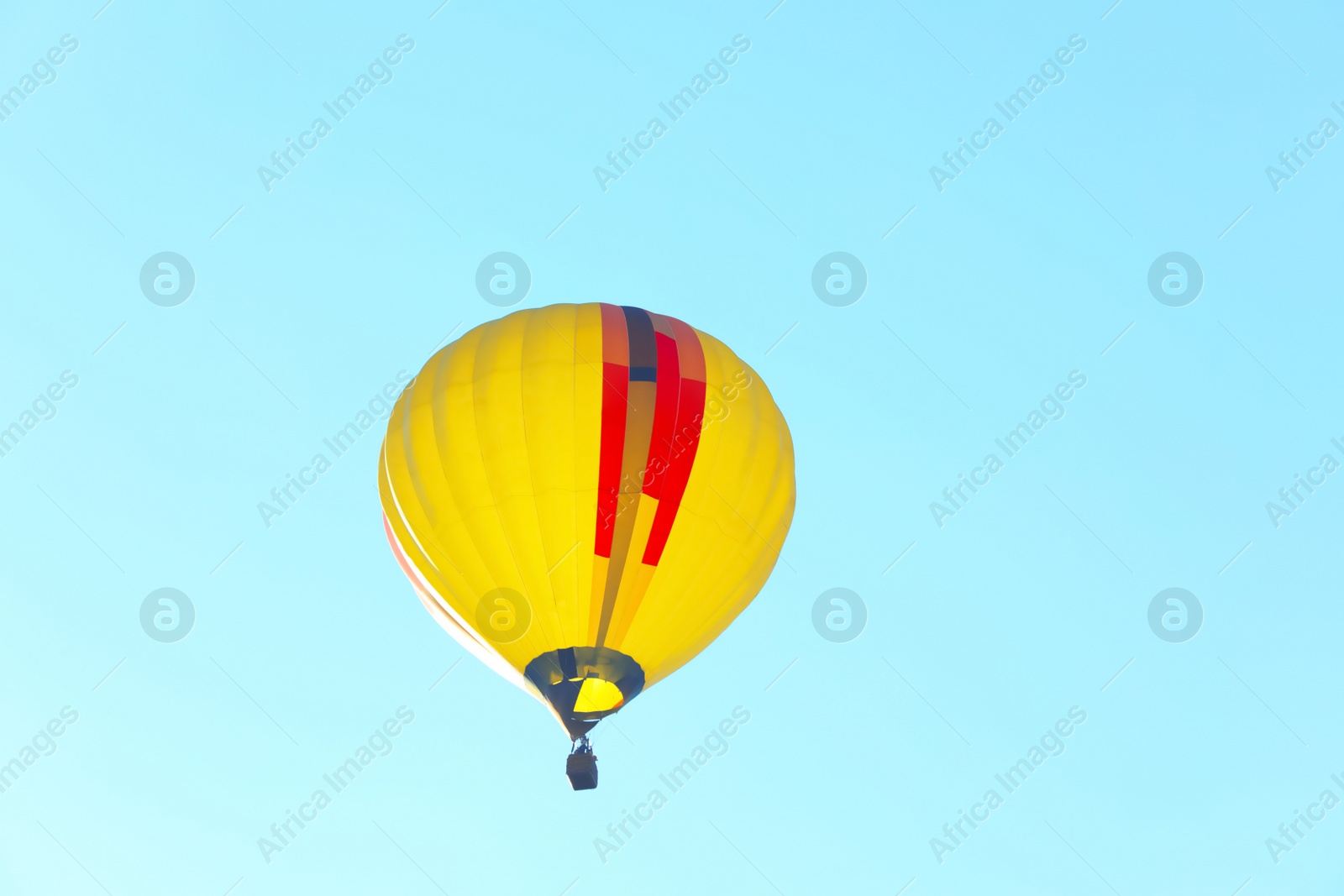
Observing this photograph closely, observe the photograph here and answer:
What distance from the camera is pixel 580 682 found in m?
16.5

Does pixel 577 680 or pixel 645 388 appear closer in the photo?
pixel 577 680

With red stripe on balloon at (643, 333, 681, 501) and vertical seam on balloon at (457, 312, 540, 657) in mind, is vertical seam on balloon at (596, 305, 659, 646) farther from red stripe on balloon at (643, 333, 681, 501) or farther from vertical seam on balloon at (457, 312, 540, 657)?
vertical seam on balloon at (457, 312, 540, 657)

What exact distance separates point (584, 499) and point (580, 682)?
199 cm

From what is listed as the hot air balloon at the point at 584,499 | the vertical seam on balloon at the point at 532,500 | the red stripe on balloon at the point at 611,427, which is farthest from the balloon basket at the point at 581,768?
the red stripe on balloon at the point at 611,427

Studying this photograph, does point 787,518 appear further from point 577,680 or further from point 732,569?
point 577,680

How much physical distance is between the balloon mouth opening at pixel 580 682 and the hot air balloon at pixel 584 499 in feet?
0.06

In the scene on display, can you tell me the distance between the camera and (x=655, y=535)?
1703cm

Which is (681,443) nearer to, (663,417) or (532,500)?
(663,417)

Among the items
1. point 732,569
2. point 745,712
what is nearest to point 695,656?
point 732,569

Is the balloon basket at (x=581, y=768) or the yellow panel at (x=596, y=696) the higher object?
the yellow panel at (x=596, y=696)

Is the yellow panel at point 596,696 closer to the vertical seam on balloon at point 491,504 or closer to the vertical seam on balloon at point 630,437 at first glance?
the vertical seam on balloon at point 630,437

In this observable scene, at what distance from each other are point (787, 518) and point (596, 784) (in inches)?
163

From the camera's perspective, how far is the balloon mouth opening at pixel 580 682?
54.0 feet

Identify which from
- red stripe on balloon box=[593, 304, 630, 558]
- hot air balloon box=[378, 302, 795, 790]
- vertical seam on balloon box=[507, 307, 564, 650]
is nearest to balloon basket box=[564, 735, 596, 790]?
hot air balloon box=[378, 302, 795, 790]
